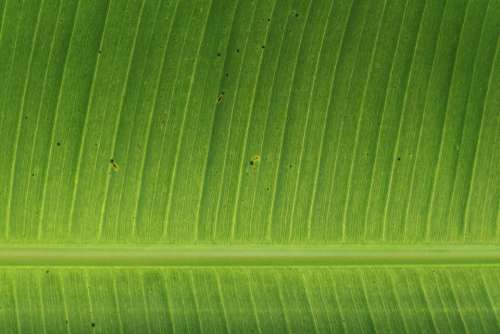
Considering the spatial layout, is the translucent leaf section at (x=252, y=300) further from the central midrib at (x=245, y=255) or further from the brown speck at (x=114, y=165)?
the brown speck at (x=114, y=165)

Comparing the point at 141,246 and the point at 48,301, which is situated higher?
the point at 141,246

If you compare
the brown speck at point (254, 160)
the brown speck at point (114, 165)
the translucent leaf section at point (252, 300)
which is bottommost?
the translucent leaf section at point (252, 300)

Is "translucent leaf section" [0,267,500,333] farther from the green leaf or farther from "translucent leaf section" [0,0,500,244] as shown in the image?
"translucent leaf section" [0,0,500,244]

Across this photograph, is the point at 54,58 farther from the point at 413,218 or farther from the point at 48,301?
the point at 413,218

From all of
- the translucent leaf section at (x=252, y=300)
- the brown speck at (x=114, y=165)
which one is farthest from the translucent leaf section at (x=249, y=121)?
the translucent leaf section at (x=252, y=300)

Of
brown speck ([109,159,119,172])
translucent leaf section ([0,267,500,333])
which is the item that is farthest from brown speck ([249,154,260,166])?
brown speck ([109,159,119,172])

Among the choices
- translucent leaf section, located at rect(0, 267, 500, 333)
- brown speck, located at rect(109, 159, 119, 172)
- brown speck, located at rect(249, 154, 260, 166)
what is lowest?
translucent leaf section, located at rect(0, 267, 500, 333)

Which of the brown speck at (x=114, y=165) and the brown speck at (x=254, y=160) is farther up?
the brown speck at (x=254, y=160)

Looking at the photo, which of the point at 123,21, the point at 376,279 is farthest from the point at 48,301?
the point at 376,279
